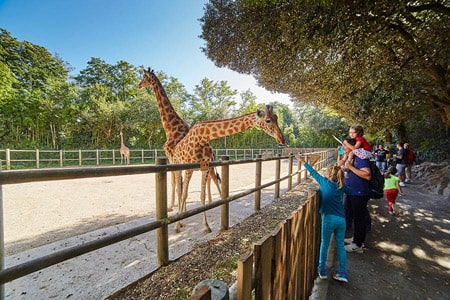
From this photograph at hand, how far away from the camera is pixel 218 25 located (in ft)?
19.6

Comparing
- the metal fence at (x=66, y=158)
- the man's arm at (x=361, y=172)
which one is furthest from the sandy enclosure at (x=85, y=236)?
the metal fence at (x=66, y=158)

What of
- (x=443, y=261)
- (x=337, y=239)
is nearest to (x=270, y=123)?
(x=337, y=239)

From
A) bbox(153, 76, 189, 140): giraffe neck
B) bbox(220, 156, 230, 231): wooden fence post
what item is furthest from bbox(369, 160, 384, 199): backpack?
bbox(153, 76, 189, 140): giraffe neck

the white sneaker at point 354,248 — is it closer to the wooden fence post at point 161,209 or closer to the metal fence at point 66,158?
the wooden fence post at point 161,209

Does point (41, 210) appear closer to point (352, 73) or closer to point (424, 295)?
point (424, 295)

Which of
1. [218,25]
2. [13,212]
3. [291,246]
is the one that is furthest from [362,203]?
[13,212]

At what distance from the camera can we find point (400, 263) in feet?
8.48

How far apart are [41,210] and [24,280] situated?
3.11 metres

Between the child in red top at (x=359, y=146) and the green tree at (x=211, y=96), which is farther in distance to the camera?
the green tree at (x=211, y=96)

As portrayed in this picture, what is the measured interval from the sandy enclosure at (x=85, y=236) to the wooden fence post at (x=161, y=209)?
6.7 inches

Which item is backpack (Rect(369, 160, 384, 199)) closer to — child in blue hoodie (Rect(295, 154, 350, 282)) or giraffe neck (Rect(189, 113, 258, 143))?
child in blue hoodie (Rect(295, 154, 350, 282))

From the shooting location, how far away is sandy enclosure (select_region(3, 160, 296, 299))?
1.88 meters

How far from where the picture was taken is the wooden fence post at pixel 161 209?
2.08 metres

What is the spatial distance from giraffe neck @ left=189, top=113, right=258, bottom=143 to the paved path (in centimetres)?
226
